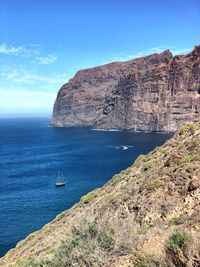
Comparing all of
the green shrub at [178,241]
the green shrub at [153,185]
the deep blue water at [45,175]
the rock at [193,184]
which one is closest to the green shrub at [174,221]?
the rock at [193,184]

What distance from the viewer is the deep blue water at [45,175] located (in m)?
67.4

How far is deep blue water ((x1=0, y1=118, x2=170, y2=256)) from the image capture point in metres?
67.4

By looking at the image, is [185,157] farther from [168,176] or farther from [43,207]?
[43,207]

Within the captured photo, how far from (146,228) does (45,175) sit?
317 feet

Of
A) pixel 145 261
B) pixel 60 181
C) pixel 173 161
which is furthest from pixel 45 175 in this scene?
pixel 145 261

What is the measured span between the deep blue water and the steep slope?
3671cm

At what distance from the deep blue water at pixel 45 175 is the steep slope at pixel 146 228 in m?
36.7

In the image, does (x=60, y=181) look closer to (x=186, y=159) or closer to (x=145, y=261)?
(x=186, y=159)

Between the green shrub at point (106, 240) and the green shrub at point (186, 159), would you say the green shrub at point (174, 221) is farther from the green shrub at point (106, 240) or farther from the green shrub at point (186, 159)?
the green shrub at point (186, 159)

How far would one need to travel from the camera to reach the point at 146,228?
16844 mm

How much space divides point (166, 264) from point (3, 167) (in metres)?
123

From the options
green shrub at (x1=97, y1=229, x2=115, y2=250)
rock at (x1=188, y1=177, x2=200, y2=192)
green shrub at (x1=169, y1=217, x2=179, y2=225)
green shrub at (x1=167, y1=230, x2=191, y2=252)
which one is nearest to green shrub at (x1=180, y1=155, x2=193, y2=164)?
rock at (x1=188, y1=177, x2=200, y2=192)

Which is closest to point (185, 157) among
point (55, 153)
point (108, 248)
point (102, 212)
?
point (102, 212)

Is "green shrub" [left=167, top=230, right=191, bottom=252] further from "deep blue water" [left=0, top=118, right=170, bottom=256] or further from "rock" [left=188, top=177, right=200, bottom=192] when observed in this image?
"deep blue water" [left=0, top=118, right=170, bottom=256]
